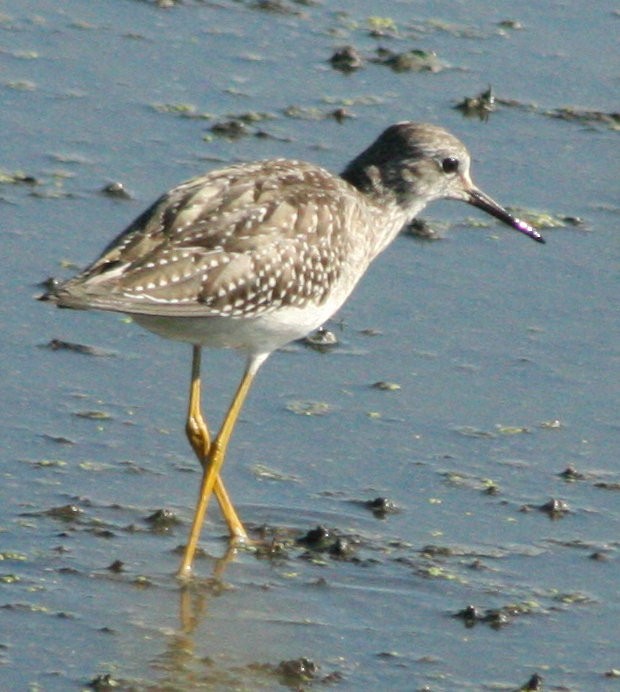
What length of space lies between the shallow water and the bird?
1.17 feet

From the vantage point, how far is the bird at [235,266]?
333 inches

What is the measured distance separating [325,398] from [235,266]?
56.9 inches

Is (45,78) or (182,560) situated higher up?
(45,78)

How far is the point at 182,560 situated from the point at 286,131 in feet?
15.1

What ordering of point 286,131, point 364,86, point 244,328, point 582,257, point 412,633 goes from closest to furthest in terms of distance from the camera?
point 412,633
point 244,328
point 582,257
point 286,131
point 364,86

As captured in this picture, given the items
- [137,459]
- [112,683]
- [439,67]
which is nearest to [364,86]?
[439,67]

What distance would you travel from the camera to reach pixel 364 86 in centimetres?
1357

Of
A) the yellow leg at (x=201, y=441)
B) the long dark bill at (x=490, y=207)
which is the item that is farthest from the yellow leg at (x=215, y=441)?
the long dark bill at (x=490, y=207)

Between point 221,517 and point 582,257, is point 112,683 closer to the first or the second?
point 221,517

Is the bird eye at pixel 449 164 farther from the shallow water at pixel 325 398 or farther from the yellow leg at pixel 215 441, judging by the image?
the yellow leg at pixel 215 441

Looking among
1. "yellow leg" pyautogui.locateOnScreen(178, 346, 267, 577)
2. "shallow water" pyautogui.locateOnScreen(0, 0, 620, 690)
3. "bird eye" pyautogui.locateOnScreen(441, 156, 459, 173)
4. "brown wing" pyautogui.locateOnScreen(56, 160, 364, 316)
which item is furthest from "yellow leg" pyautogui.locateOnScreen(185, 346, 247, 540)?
"bird eye" pyautogui.locateOnScreen(441, 156, 459, 173)

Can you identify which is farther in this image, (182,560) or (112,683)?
(182,560)

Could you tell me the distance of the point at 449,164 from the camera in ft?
32.4

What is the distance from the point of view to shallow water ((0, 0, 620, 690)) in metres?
8.14
